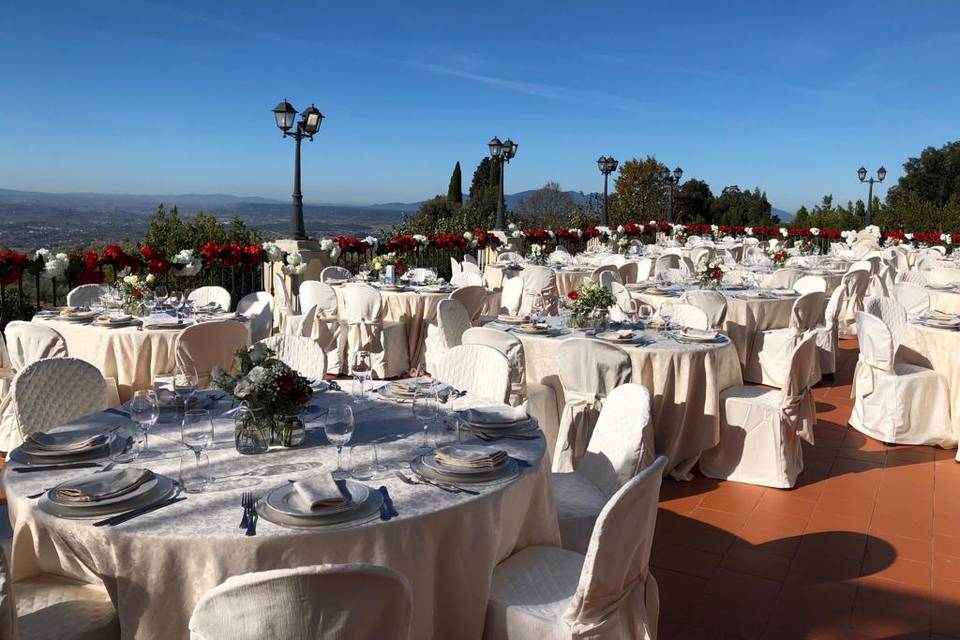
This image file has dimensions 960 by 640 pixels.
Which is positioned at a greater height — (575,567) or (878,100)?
(878,100)

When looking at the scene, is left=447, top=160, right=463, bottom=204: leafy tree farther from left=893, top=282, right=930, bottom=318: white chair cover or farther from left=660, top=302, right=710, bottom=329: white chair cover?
left=660, top=302, right=710, bottom=329: white chair cover

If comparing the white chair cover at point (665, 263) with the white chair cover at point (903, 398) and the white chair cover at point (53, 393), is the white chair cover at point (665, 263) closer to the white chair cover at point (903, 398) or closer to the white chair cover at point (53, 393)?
the white chair cover at point (903, 398)

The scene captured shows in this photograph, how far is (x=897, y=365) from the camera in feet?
18.8

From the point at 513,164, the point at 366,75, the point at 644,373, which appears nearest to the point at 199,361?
the point at 644,373

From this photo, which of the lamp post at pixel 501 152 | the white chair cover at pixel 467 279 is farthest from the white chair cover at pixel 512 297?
the lamp post at pixel 501 152

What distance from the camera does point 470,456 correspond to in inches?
91.3

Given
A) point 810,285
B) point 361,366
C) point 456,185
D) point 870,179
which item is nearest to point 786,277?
point 810,285

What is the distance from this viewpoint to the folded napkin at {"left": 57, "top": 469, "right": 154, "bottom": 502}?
6.42 feet

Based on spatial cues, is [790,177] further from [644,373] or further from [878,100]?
[644,373]

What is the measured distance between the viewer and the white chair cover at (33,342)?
4.61 m

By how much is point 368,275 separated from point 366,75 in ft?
58.4

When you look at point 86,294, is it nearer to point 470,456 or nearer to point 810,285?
point 470,456

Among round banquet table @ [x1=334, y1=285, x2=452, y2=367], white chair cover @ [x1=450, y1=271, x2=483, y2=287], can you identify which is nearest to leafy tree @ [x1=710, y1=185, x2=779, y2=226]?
white chair cover @ [x1=450, y1=271, x2=483, y2=287]

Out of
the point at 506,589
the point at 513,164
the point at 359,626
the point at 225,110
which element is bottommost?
the point at 506,589
